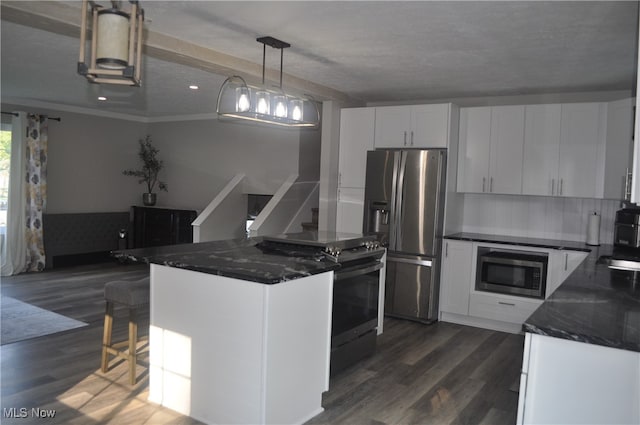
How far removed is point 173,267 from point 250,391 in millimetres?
855

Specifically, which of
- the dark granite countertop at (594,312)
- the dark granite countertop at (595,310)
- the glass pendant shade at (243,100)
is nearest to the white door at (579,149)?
the dark granite countertop at (595,310)

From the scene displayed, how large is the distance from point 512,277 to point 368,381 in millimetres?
2104

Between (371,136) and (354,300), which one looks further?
(371,136)

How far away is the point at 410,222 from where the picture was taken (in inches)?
205

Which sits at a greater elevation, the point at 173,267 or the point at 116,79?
the point at 116,79

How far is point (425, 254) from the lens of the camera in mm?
5160

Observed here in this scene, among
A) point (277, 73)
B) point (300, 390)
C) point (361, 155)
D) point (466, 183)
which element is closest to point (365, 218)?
point (361, 155)

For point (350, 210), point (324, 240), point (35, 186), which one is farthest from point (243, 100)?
point (35, 186)

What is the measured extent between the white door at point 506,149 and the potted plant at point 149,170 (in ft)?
18.5

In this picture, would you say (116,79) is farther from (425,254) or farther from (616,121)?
(616,121)

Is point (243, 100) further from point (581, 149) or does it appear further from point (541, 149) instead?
point (581, 149)

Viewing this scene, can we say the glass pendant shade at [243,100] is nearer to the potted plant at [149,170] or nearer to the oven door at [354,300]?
the oven door at [354,300]

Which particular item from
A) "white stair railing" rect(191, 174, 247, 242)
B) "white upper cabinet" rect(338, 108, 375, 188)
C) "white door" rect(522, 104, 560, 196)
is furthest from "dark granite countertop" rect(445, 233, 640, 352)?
"white stair railing" rect(191, 174, 247, 242)

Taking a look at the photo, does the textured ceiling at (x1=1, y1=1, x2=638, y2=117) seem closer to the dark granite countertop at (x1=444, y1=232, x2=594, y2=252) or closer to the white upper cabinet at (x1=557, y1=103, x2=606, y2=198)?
the white upper cabinet at (x1=557, y1=103, x2=606, y2=198)
